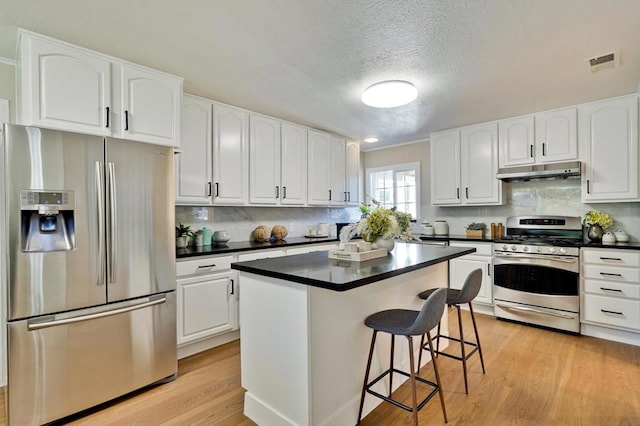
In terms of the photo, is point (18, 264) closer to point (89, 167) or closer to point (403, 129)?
point (89, 167)

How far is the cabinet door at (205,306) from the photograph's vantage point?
278 cm

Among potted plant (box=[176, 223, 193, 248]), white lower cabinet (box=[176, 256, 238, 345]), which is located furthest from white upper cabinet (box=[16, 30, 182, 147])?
white lower cabinet (box=[176, 256, 238, 345])

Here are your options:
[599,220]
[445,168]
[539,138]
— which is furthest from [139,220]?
[599,220]

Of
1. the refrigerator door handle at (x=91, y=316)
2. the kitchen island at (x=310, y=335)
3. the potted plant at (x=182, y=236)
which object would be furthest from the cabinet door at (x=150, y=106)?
the kitchen island at (x=310, y=335)

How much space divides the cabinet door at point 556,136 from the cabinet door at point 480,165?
477mm

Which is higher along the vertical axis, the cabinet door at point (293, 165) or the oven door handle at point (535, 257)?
the cabinet door at point (293, 165)

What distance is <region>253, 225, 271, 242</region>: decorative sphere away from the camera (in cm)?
388

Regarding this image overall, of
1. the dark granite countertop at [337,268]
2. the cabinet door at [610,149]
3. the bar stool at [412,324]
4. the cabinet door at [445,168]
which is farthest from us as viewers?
the cabinet door at [445,168]

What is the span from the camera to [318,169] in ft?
14.6

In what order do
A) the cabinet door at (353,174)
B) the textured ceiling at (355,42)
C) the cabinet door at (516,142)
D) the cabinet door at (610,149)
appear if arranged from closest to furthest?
the textured ceiling at (355,42) → the cabinet door at (610,149) → the cabinet door at (516,142) → the cabinet door at (353,174)

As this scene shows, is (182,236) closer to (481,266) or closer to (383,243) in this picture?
(383,243)

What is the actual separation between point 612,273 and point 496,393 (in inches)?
78.5

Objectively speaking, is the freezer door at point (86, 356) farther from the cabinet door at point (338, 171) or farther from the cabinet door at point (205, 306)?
the cabinet door at point (338, 171)

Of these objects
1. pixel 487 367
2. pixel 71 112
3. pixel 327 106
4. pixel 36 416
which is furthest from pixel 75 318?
pixel 487 367
